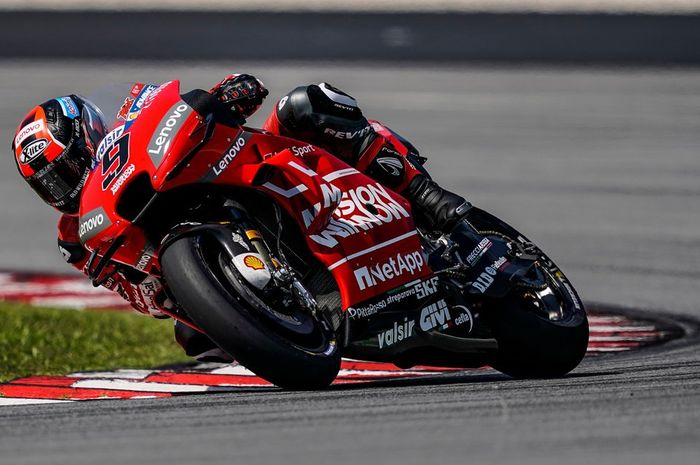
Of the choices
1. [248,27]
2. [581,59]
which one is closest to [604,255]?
[581,59]

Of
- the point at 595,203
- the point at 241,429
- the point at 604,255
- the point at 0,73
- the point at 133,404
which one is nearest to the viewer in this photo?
the point at 241,429

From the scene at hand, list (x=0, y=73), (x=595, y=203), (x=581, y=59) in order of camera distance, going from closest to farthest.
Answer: (x=595, y=203)
(x=581, y=59)
(x=0, y=73)

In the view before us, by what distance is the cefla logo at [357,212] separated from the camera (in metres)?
5.06

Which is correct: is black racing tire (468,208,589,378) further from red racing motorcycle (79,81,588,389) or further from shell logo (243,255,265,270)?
shell logo (243,255,265,270)

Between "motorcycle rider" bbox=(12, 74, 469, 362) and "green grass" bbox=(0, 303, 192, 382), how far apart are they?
63.7 inches

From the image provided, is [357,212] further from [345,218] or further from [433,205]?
[433,205]

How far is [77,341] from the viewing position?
25.4ft

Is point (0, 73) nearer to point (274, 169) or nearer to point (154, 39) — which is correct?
point (154, 39)

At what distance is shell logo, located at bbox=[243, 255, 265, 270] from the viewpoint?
466 centimetres

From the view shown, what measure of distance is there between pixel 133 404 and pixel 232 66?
57.6 ft

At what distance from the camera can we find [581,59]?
2147cm

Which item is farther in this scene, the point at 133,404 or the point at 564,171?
the point at 564,171

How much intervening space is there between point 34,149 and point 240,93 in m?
0.81

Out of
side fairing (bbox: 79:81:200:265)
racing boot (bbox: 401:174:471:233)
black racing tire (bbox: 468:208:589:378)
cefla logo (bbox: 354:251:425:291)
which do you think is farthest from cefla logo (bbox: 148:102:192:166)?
black racing tire (bbox: 468:208:589:378)
